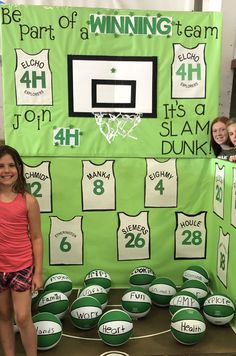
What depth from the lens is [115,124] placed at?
2.96m

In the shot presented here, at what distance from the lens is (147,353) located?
229 centimetres

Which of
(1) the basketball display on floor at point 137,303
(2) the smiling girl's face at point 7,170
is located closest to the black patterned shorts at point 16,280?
(2) the smiling girl's face at point 7,170

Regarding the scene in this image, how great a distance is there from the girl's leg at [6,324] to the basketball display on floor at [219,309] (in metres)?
1.19

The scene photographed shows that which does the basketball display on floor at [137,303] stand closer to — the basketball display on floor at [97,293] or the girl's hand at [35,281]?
the basketball display on floor at [97,293]

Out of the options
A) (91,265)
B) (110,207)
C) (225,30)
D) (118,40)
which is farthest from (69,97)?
(225,30)

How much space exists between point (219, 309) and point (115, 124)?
4.74ft

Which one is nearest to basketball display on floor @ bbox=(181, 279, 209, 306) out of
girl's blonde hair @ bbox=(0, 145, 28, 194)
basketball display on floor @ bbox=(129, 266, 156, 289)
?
basketball display on floor @ bbox=(129, 266, 156, 289)

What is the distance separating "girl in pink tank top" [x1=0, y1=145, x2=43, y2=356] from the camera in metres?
2.03

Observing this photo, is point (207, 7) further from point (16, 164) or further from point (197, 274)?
point (16, 164)

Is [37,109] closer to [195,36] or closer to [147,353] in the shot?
[195,36]

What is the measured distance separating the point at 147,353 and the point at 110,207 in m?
1.12

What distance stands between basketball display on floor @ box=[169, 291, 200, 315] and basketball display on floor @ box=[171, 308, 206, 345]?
186 mm

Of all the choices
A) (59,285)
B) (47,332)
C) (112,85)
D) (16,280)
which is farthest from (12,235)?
(112,85)

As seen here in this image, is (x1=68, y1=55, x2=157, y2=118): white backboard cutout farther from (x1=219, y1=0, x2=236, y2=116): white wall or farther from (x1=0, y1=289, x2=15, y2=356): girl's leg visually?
(x1=0, y1=289, x2=15, y2=356): girl's leg
